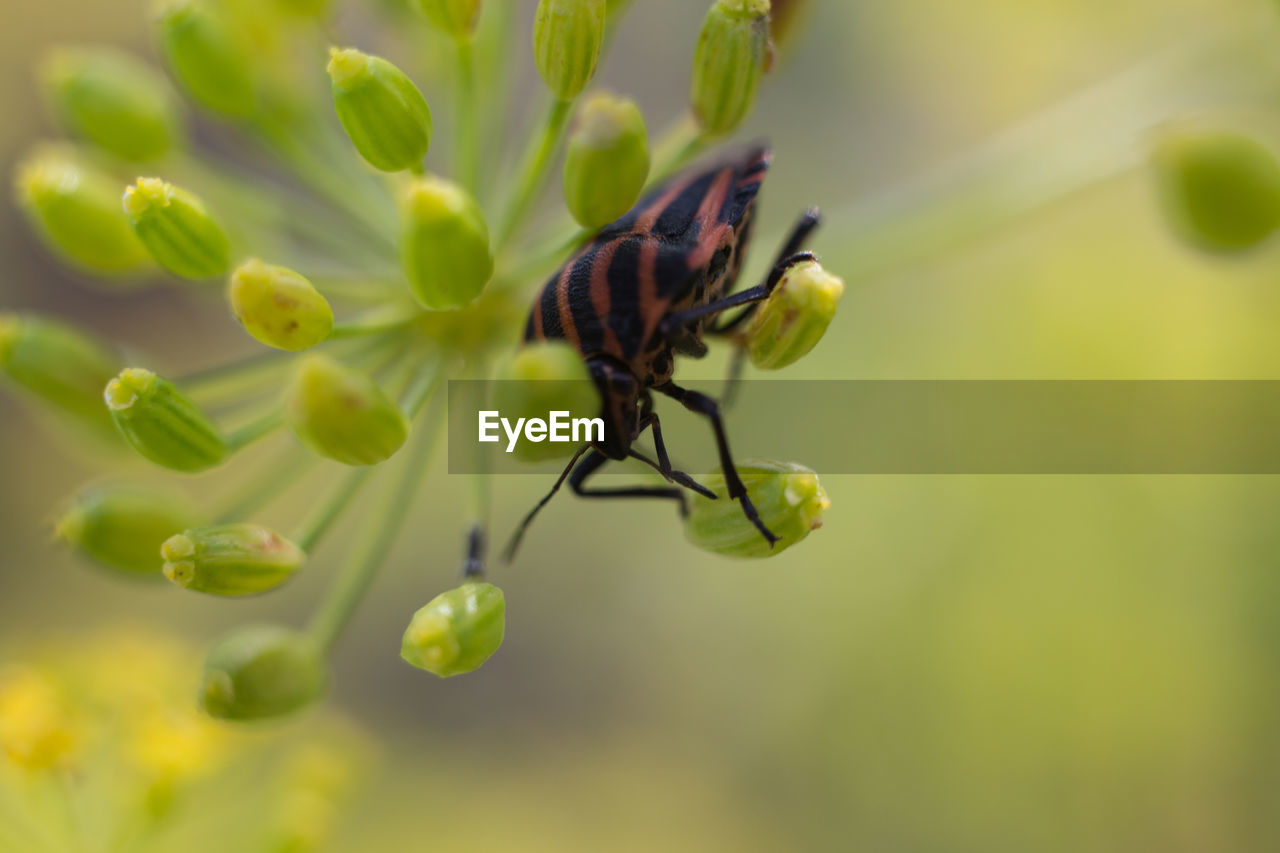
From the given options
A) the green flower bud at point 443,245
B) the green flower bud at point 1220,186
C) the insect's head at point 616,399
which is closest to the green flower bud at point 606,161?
the green flower bud at point 443,245

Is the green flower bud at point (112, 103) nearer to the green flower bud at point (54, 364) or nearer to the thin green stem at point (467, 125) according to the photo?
the green flower bud at point (54, 364)

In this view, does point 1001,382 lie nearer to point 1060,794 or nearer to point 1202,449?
point 1202,449

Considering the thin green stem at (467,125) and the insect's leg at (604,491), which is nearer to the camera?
the insect's leg at (604,491)

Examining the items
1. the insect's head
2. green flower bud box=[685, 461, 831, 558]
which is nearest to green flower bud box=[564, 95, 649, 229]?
the insect's head

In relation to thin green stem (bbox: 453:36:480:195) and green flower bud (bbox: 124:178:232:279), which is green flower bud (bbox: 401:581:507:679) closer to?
green flower bud (bbox: 124:178:232:279)

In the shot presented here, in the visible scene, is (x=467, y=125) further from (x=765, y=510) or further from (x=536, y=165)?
(x=765, y=510)

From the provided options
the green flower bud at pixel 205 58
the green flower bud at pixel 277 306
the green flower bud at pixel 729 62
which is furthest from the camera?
the green flower bud at pixel 205 58

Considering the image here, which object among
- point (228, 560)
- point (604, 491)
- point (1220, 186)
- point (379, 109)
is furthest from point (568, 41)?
point (1220, 186)
